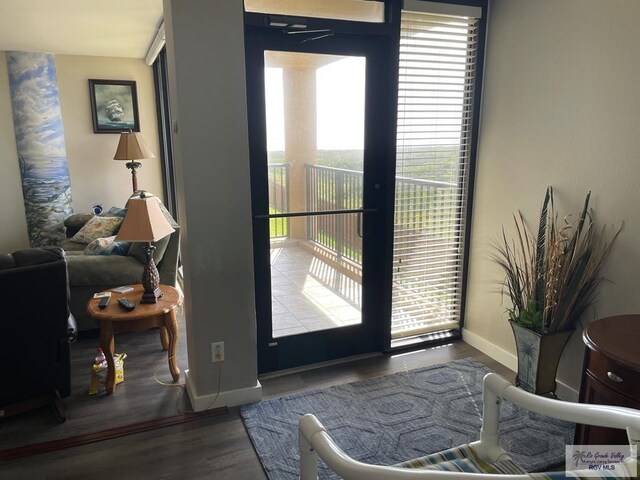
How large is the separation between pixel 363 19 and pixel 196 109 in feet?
3.91

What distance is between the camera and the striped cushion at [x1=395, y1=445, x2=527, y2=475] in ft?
4.23

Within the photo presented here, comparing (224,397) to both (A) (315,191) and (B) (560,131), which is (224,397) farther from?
(B) (560,131)

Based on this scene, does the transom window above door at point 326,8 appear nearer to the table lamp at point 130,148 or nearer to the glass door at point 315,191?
the glass door at point 315,191

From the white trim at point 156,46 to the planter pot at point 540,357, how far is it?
3.80 metres

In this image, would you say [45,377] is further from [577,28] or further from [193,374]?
[577,28]

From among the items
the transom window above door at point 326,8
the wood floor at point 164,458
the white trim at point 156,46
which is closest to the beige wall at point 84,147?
the white trim at point 156,46

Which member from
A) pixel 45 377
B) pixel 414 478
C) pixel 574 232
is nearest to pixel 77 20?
pixel 45 377

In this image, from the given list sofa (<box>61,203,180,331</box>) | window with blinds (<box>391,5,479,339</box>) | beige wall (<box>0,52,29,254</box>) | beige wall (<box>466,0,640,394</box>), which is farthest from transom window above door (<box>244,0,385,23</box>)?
beige wall (<box>0,52,29,254</box>)

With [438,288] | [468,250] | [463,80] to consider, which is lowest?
[438,288]

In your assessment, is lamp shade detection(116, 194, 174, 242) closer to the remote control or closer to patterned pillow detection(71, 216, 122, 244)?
the remote control

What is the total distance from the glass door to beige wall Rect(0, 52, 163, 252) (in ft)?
12.5

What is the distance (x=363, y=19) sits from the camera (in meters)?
2.70

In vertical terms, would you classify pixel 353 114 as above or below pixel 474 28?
below

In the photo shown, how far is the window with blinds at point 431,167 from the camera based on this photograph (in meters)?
2.92
